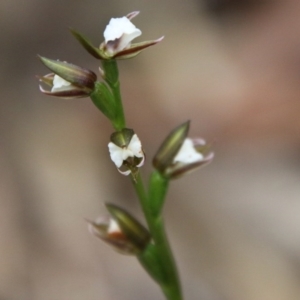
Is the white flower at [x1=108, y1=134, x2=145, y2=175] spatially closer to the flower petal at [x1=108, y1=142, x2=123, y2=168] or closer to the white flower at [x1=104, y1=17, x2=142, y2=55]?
the flower petal at [x1=108, y1=142, x2=123, y2=168]

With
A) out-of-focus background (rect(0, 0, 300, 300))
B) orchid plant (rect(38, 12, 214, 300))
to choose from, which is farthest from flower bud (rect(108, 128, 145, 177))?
out-of-focus background (rect(0, 0, 300, 300))

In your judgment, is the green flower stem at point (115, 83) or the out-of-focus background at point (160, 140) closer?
the green flower stem at point (115, 83)

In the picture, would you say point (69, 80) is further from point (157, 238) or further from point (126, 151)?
point (157, 238)

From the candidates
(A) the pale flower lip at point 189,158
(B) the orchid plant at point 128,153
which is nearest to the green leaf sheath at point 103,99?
(B) the orchid plant at point 128,153

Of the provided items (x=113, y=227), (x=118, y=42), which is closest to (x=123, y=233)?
(x=113, y=227)

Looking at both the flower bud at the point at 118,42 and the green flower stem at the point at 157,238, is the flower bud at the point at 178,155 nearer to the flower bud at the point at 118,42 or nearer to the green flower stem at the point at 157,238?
Answer: the green flower stem at the point at 157,238

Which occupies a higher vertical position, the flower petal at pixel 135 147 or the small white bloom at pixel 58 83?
the small white bloom at pixel 58 83

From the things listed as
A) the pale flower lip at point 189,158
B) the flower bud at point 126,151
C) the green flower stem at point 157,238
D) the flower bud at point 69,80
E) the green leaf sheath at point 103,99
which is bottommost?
the green flower stem at point 157,238
